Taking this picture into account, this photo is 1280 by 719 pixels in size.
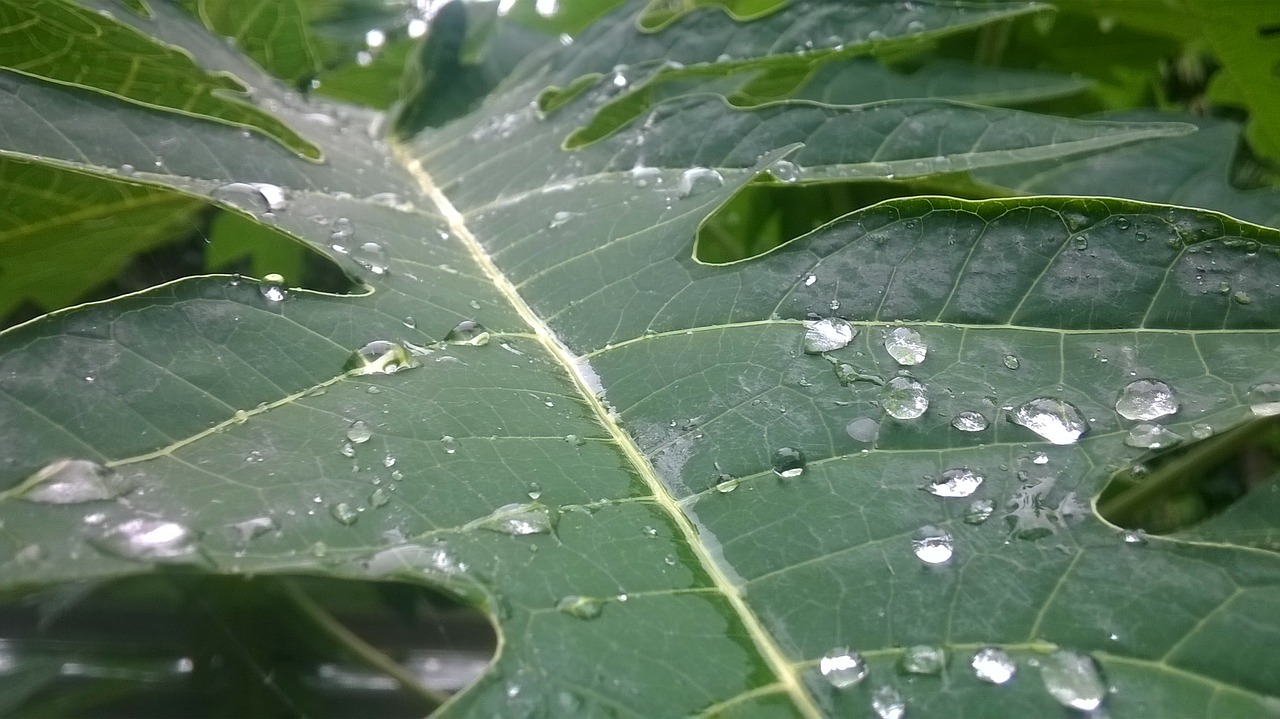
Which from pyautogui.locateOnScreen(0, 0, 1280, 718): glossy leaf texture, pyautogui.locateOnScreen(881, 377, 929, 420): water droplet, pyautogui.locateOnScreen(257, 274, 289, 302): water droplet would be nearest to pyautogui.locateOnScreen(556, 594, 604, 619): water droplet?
pyautogui.locateOnScreen(0, 0, 1280, 718): glossy leaf texture

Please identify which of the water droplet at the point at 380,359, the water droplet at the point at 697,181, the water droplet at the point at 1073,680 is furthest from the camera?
the water droplet at the point at 697,181

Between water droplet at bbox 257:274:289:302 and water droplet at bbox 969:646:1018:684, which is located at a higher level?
water droplet at bbox 257:274:289:302

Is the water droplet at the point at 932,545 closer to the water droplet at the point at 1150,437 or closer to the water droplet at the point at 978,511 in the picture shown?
the water droplet at the point at 978,511

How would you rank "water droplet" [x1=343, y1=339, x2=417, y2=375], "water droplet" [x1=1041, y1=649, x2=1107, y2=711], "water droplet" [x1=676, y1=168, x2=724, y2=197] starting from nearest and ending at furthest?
"water droplet" [x1=1041, y1=649, x2=1107, y2=711], "water droplet" [x1=343, y1=339, x2=417, y2=375], "water droplet" [x1=676, y1=168, x2=724, y2=197]

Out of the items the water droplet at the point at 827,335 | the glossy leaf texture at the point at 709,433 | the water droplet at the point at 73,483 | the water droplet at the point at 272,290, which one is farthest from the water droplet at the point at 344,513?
the water droplet at the point at 827,335

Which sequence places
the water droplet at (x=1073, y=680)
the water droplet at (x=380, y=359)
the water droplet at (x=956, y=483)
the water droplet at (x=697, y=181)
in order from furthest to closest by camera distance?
the water droplet at (x=697, y=181) < the water droplet at (x=380, y=359) < the water droplet at (x=956, y=483) < the water droplet at (x=1073, y=680)

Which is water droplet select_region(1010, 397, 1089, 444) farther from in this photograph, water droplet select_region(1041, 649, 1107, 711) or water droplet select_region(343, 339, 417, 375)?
water droplet select_region(343, 339, 417, 375)

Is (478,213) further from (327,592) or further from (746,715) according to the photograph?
(746,715)

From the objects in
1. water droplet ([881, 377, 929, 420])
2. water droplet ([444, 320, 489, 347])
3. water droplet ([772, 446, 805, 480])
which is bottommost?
water droplet ([881, 377, 929, 420])
